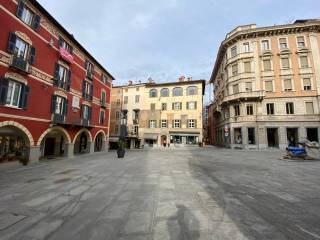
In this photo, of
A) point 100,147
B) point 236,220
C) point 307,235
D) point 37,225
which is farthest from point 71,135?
point 307,235

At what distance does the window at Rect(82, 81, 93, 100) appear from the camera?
22.3 meters

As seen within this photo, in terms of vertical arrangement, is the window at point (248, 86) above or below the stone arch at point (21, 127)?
above

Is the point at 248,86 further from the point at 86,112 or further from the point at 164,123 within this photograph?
the point at 86,112

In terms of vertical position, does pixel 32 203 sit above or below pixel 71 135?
below

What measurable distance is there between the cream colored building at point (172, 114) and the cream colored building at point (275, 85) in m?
7.92

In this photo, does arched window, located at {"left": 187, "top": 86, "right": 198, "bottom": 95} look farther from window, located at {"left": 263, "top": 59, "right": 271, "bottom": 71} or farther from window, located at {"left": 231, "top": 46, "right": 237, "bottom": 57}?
window, located at {"left": 263, "top": 59, "right": 271, "bottom": 71}

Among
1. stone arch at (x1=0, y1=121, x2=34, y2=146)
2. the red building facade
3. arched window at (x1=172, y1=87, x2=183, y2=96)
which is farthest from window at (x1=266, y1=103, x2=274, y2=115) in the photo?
stone arch at (x1=0, y1=121, x2=34, y2=146)

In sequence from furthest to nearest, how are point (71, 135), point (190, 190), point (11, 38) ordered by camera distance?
point (71, 135), point (11, 38), point (190, 190)

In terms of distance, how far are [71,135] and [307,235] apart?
69.4ft

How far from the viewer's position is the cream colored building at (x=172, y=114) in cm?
3612

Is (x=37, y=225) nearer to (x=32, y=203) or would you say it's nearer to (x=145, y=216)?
(x=32, y=203)

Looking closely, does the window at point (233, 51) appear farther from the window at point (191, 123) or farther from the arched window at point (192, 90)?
the window at point (191, 123)

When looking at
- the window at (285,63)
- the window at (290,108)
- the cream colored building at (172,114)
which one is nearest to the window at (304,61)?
the window at (285,63)

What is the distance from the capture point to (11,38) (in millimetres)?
12680
